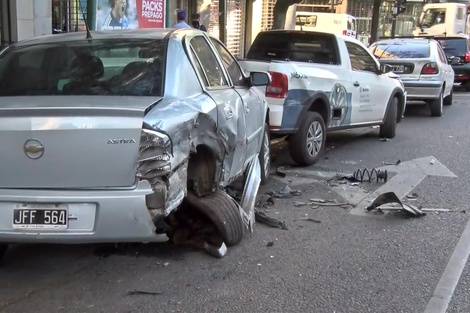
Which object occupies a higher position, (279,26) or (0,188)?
(279,26)

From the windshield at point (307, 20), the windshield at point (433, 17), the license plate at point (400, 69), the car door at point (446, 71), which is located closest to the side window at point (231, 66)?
the license plate at point (400, 69)

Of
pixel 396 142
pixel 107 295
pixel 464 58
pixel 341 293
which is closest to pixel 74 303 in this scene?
pixel 107 295

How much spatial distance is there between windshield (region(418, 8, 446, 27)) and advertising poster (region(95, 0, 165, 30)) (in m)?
17.3

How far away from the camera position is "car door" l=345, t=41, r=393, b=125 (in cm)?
934

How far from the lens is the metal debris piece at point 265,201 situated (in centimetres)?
642

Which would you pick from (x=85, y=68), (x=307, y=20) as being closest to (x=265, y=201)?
(x=85, y=68)

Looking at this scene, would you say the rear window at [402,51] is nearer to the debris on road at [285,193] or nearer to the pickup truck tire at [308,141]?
the pickup truck tire at [308,141]

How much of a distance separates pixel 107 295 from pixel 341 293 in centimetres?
158

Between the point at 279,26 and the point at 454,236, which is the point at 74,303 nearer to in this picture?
the point at 454,236

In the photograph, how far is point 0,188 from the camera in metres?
3.98

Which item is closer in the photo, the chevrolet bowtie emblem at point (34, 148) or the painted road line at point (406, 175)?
the chevrolet bowtie emblem at point (34, 148)

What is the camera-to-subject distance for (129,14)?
13836 millimetres

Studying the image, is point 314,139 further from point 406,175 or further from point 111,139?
point 111,139

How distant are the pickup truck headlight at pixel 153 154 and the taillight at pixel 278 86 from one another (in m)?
3.86
